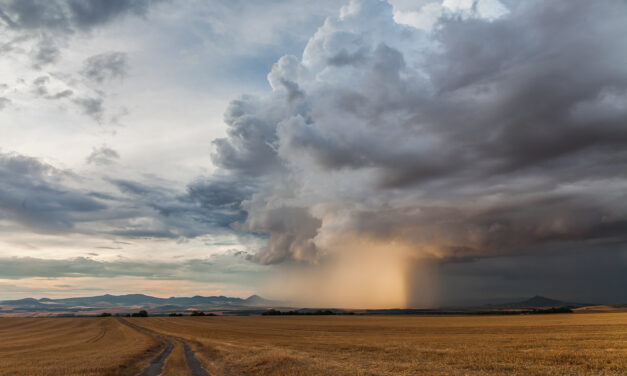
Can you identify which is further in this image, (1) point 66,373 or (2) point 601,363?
(1) point 66,373

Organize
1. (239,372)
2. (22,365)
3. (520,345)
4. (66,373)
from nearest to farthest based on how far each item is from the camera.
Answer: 1. (66,373)
2. (239,372)
3. (22,365)
4. (520,345)

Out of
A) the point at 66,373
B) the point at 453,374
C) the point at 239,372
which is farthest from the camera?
the point at 239,372

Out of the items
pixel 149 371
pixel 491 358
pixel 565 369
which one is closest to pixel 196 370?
pixel 149 371

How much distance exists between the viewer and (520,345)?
4300 cm

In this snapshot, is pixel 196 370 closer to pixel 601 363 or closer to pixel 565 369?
pixel 565 369

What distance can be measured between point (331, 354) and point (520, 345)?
20728 millimetres

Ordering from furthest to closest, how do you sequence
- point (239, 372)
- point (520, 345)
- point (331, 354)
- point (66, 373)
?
1. point (520, 345)
2. point (331, 354)
3. point (239, 372)
4. point (66, 373)

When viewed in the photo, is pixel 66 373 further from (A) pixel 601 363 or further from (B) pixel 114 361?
(A) pixel 601 363

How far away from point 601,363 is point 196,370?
32.7 m

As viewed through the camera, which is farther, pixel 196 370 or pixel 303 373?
pixel 196 370

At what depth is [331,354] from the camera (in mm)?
40375

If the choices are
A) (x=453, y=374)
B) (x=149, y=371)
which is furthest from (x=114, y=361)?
(x=453, y=374)

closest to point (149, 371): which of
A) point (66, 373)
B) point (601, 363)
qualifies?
point (66, 373)

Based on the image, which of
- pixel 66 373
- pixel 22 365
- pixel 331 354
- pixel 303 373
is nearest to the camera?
pixel 303 373
